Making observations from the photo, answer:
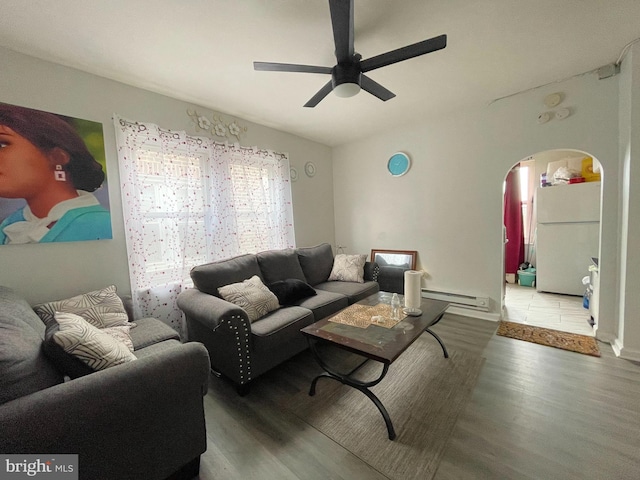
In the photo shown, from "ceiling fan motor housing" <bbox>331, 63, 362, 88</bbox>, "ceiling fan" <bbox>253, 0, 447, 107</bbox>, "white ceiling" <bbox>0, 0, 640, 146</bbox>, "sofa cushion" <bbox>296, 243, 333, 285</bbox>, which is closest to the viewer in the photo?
"ceiling fan" <bbox>253, 0, 447, 107</bbox>

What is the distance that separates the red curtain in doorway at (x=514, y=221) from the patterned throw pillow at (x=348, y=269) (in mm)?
3234

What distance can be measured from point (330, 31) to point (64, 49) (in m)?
1.90

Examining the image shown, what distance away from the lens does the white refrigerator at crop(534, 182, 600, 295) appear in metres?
3.51

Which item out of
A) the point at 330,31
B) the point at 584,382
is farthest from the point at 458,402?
the point at 330,31

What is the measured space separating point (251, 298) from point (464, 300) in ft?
8.75

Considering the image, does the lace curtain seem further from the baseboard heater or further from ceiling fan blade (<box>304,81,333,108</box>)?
the baseboard heater

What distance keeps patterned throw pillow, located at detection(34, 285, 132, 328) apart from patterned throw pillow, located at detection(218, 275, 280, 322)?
0.73 m

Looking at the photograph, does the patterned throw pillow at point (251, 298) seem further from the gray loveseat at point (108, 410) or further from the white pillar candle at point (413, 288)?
the white pillar candle at point (413, 288)

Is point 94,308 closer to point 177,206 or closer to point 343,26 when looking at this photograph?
point 177,206

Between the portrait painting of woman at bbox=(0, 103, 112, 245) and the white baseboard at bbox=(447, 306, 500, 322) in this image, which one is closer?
the portrait painting of woman at bbox=(0, 103, 112, 245)

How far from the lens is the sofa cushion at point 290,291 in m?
2.42

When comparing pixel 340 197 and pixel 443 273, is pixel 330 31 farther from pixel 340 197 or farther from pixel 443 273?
pixel 443 273

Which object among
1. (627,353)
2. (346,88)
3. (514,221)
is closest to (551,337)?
(627,353)

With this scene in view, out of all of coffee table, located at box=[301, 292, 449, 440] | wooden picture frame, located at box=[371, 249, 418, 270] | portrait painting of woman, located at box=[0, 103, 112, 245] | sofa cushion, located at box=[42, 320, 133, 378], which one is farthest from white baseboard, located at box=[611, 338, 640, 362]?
portrait painting of woman, located at box=[0, 103, 112, 245]
